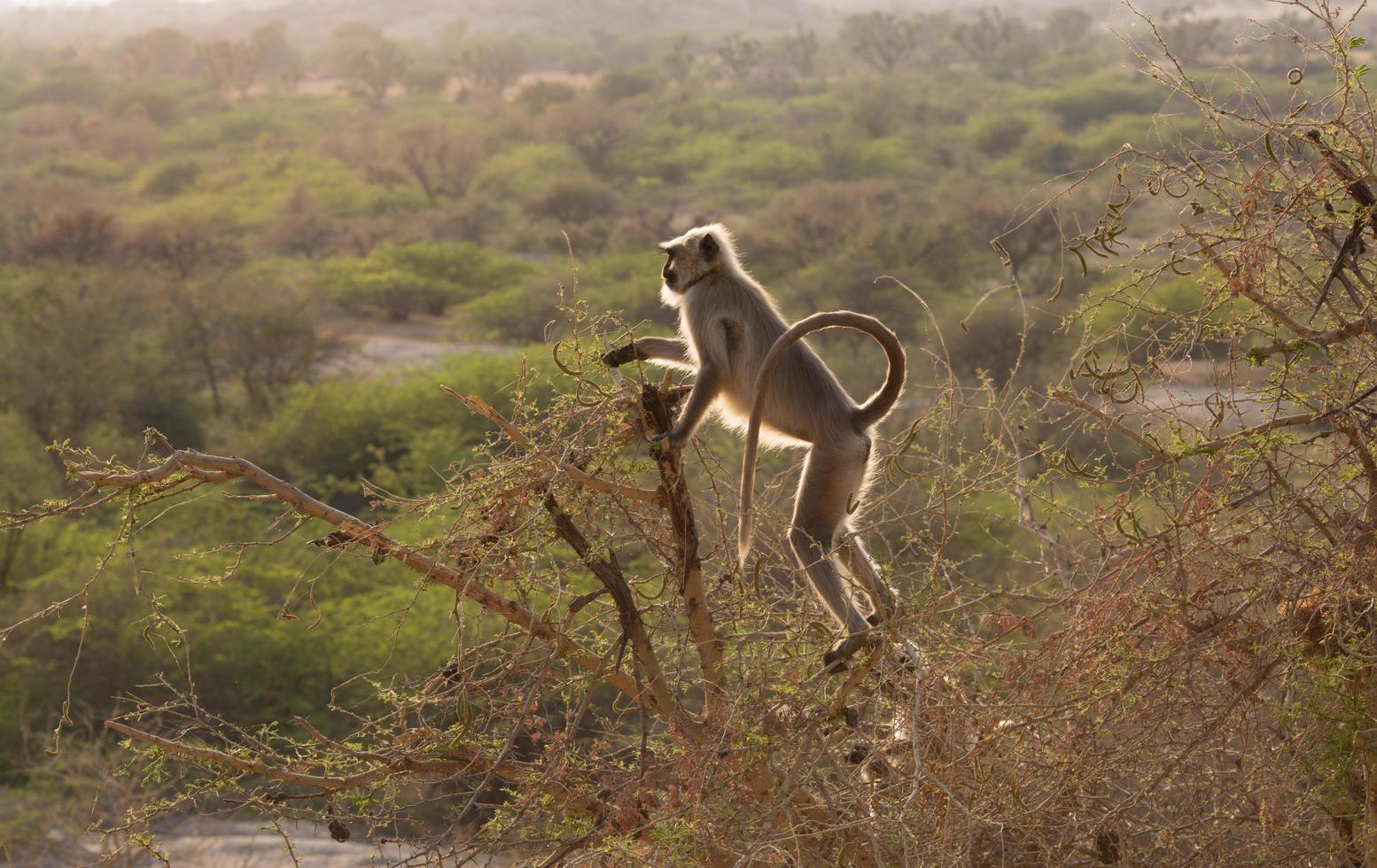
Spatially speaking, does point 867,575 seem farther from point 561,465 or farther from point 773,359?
point 561,465

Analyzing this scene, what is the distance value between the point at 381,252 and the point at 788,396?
21.6 metres

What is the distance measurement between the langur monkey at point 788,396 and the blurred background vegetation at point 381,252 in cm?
30

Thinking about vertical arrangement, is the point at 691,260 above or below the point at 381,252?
above

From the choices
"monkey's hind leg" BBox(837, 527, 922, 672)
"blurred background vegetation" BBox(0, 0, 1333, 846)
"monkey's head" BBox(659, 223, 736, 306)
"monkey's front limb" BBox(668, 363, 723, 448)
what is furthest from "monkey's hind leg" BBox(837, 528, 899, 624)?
"monkey's head" BBox(659, 223, 736, 306)

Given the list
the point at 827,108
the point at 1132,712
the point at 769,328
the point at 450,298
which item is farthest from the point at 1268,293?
the point at 827,108

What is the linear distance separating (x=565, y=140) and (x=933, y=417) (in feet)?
123

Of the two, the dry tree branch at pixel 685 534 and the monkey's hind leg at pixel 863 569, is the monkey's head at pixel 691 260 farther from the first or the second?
the dry tree branch at pixel 685 534

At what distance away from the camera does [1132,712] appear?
A: 2945mm

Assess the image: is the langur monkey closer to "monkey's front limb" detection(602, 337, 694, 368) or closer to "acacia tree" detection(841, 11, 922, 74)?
"monkey's front limb" detection(602, 337, 694, 368)

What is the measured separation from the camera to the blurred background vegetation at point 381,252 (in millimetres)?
11508

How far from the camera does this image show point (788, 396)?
3746mm

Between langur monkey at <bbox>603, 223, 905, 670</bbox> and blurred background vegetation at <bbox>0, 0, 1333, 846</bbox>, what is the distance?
295 mm

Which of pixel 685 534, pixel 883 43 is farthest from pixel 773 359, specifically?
pixel 883 43

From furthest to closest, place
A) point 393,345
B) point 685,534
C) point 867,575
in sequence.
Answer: point 393,345 → point 867,575 → point 685,534
